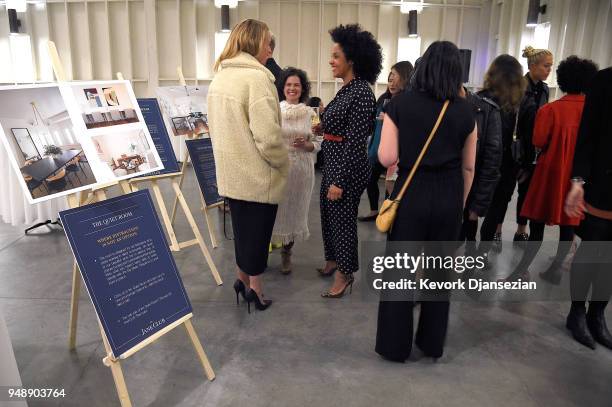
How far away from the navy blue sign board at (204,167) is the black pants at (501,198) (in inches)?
84.2

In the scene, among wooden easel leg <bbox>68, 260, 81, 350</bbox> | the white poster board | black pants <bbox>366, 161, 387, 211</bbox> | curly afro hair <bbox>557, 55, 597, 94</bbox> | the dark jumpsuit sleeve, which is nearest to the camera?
wooden easel leg <bbox>68, 260, 81, 350</bbox>

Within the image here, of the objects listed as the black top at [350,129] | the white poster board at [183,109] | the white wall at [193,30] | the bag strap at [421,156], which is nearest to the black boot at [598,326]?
the bag strap at [421,156]

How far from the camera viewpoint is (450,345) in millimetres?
2500

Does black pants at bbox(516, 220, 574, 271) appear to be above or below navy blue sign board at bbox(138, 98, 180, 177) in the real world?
below

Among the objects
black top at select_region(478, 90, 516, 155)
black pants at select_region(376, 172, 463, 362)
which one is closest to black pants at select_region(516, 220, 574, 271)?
black top at select_region(478, 90, 516, 155)

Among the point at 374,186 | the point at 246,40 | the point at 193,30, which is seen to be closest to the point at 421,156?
the point at 246,40

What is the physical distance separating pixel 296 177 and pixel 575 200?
1.73 m

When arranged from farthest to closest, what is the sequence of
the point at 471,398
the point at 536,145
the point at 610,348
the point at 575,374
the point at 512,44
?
the point at 512,44, the point at 536,145, the point at 610,348, the point at 575,374, the point at 471,398

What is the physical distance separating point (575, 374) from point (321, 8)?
7579 millimetres

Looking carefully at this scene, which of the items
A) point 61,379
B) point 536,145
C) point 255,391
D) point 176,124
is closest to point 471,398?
point 255,391

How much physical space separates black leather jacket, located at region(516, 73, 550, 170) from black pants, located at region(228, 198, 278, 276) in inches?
73.2

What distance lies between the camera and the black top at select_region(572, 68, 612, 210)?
2082 mm

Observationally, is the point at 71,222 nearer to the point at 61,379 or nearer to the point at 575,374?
the point at 61,379

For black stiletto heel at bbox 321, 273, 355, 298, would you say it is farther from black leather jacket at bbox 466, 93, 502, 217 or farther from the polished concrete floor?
black leather jacket at bbox 466, 93, 502, 217
